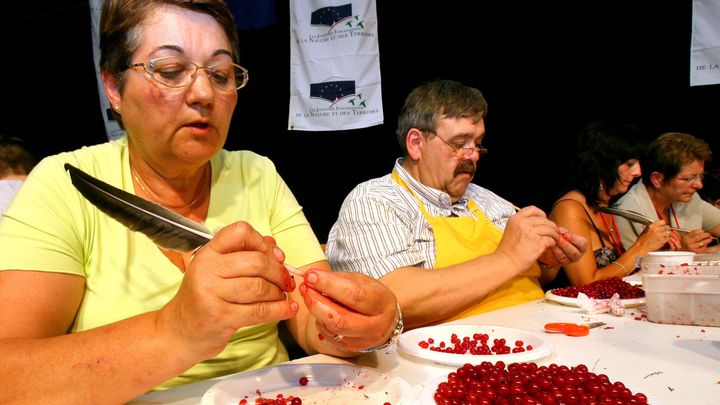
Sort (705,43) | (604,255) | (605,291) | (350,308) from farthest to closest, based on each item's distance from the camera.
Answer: (604,255) → (705,43) → (605,291) → (350,308)

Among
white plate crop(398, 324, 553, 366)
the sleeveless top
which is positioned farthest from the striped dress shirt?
the sleeveless top

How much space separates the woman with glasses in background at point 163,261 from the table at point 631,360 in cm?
8

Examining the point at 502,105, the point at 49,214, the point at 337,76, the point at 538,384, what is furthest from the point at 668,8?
the point at 49,214

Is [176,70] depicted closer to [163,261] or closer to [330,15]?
[163,261]

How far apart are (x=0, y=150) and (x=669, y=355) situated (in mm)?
3705

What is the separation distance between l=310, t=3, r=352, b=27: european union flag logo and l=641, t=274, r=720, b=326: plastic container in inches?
97.5

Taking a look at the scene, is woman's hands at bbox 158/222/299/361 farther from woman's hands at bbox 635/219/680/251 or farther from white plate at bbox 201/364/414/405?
woman's hands at bbox 635/219/680/251

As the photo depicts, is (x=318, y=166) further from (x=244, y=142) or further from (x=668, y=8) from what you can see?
(x=668, y=8)

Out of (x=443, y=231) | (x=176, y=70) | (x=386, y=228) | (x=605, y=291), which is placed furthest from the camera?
(x=443, y=231)

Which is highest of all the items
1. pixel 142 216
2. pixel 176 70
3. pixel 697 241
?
pixel 176 70

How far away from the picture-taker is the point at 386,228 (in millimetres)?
2193

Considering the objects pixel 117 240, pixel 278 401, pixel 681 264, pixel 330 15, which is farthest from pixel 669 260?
pixel 330 15

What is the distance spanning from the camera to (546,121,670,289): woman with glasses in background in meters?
3.41

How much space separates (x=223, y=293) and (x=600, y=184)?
3146 mm
